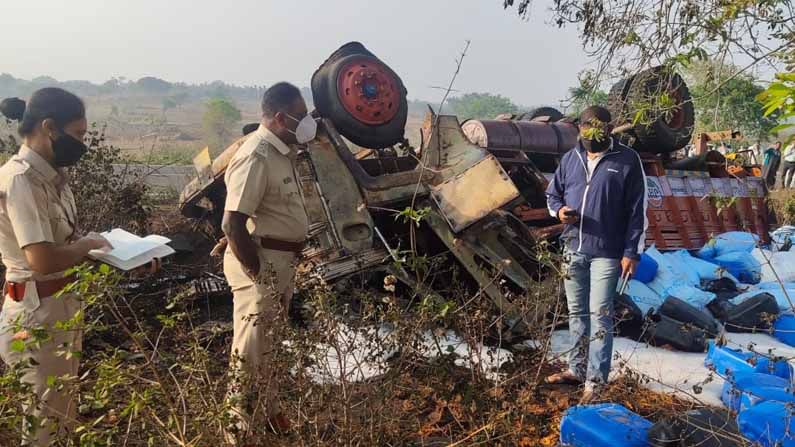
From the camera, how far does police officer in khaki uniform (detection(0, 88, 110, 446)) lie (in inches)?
84.0

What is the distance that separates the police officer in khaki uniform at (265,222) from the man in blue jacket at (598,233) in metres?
1.64

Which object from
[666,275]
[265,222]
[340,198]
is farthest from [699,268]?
[265,222]

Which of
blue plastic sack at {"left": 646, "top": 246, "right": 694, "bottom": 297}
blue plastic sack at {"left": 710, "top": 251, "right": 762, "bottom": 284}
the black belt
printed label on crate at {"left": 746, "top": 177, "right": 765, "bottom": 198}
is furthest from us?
printed label on crate at {"left": 746, "top": 177, "right": 765, "bottom": 198}

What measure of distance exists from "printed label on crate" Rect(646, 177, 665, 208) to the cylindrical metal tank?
139 cm

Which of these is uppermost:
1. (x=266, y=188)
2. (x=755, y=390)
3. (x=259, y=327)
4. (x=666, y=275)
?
(x=266, y=188)

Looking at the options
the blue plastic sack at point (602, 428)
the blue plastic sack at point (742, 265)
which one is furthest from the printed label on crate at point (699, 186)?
the blue plastic sack at point (602, 428)

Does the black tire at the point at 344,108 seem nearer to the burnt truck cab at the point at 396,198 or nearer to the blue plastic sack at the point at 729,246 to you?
the burnt truck cab at the point at 396,198

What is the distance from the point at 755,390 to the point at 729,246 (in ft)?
14.7

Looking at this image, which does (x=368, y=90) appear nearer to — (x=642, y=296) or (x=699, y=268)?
(x=642, y=296)

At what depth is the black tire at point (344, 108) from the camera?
15.3 feet

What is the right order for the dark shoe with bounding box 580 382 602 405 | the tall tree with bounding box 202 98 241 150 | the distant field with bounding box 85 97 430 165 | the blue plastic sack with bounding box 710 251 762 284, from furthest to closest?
the tall tree with bounding box 202 98 241 150 < the distant field with bounding box 85 97 430 165 < the blue plastic sack with bounding box 710 251 762 284 < the dark shoe with bounding box 580 382 602 405

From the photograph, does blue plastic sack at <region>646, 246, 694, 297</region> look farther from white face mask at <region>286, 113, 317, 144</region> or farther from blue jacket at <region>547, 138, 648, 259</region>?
white face mask at <region>286, 113, 317, 144</region>

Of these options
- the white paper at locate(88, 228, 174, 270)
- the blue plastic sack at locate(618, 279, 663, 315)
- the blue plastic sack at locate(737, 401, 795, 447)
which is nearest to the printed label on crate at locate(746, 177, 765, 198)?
the blue plastic sack at locate(618, 279, 663, 315)

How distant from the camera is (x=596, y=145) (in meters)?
3.59
